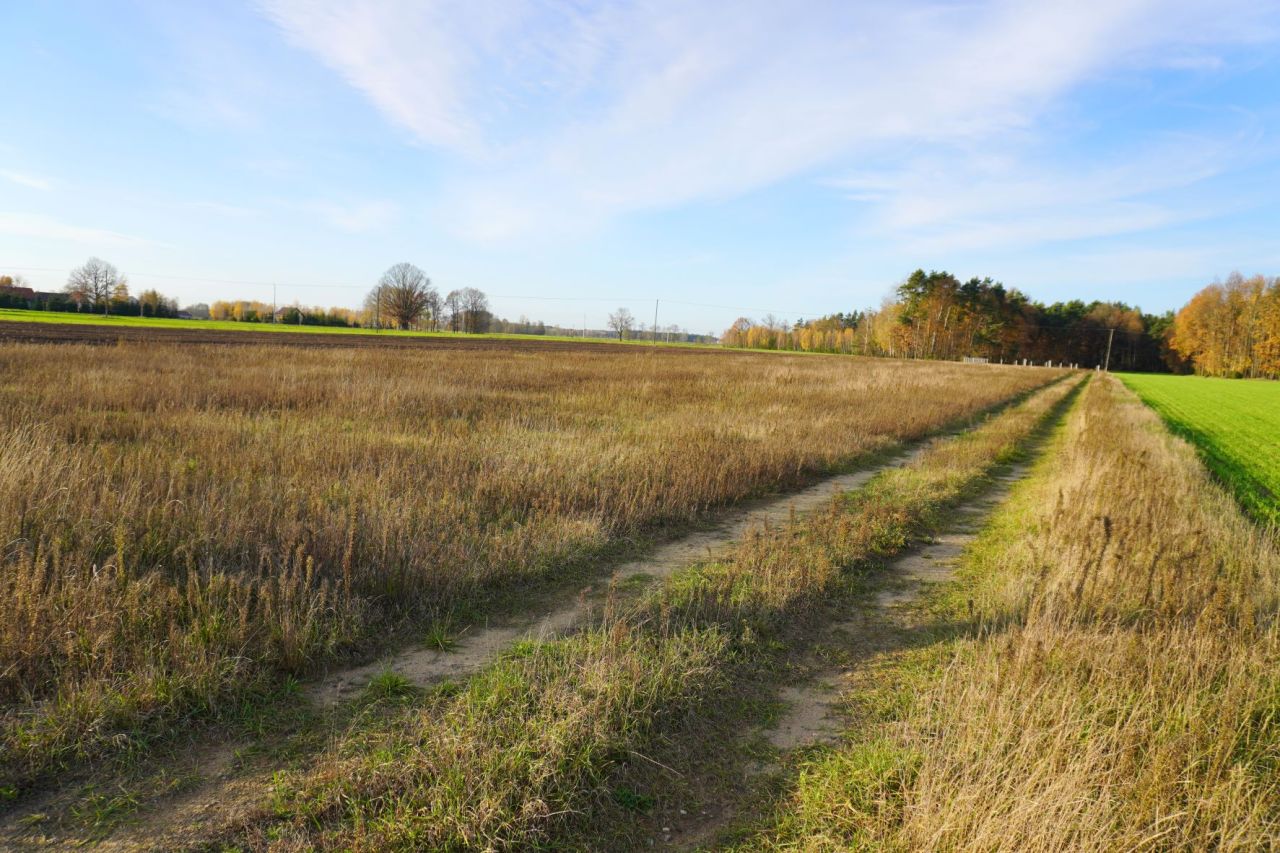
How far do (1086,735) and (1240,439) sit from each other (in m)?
24.7

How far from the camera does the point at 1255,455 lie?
17.2 m

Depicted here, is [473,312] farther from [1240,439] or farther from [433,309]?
[1240,439]

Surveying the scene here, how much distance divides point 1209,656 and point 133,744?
20.5 feet

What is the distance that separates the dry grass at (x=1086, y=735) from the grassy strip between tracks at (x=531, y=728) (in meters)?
0.99

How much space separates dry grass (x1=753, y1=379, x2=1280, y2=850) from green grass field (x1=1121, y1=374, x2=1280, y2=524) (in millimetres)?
4251

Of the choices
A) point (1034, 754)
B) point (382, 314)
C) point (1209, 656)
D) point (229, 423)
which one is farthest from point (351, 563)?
point (382, 314)

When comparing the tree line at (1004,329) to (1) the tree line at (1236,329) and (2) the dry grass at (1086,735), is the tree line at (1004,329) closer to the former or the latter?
(1) the tree line at (1236,329)

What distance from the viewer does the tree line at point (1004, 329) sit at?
98.8m

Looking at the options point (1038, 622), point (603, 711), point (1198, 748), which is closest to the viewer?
point (1198, 748)

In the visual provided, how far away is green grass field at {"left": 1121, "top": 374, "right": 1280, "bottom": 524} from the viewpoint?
11.7 metres

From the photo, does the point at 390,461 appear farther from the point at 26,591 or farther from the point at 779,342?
the point at 779,342

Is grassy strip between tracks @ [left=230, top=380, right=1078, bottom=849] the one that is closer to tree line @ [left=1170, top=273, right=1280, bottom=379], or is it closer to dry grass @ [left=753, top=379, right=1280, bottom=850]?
dry grass @ [left=753, top=379, right=1280, bottom=850]

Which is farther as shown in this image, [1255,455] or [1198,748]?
[1255,455]

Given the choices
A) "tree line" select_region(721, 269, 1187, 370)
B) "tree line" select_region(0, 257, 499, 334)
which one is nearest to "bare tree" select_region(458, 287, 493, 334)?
"tree line" select_region(0, 257, 499, 334)
